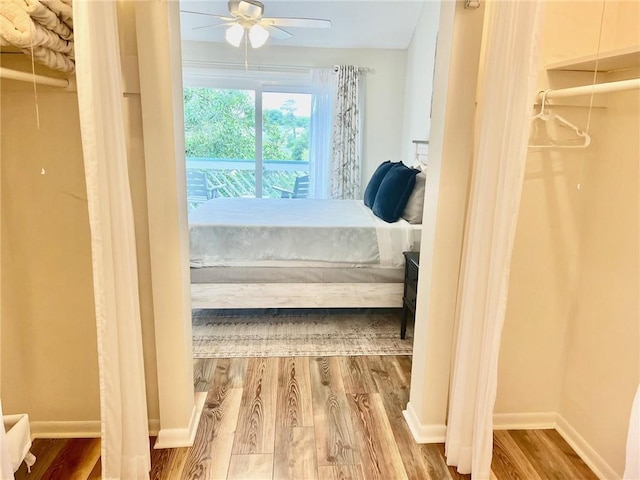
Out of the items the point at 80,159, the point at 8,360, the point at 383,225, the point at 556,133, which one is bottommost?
the point at 8,360

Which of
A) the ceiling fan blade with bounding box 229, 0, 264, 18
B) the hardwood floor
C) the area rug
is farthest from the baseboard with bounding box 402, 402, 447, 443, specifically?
the ceiling fan blade with bounding box 229, 0, 264, 18

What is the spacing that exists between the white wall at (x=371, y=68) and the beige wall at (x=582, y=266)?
3.69 meters

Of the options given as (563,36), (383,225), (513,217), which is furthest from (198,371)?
(563,36)

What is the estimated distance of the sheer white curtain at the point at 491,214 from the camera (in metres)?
1.36

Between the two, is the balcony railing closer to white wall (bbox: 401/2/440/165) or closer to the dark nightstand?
white wall (bbox: 401/2/440/165)

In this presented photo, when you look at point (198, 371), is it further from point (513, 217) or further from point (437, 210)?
point (513, 217)

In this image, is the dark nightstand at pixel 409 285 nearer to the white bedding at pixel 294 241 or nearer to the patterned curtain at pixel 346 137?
the white bedding at pixel 294 241

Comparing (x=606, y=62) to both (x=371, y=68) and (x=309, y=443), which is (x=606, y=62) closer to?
(x=309, y=443)

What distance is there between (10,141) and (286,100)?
4017mm

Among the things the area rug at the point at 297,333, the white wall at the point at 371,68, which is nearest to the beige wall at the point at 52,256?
the area rug at the point at 297,333

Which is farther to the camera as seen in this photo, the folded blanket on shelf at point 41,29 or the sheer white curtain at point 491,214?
the sheer white curtain at point 491,214

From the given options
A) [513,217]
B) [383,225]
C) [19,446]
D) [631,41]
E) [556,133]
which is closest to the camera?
[513,217]

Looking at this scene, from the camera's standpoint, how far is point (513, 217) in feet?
4.63

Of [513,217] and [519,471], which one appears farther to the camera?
[519,471]
